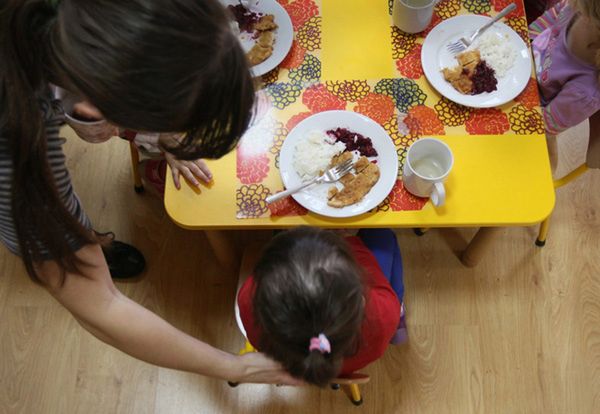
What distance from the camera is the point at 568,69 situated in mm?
1327

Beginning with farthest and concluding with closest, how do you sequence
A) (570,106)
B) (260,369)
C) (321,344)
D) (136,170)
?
(136,170) → (570,106) → (260,369) → (321,344)

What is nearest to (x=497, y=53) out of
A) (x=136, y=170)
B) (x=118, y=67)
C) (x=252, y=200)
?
(x=252, y=200)

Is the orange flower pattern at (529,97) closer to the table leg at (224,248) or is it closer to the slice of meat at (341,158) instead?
the slice of meat at (341,158)

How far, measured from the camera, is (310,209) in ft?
3.69

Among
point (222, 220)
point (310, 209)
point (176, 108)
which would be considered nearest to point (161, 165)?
point (222, 220)

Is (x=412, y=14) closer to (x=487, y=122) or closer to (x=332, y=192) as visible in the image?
(x=487, y=122)

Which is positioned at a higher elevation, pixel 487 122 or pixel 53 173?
pixel 53 173

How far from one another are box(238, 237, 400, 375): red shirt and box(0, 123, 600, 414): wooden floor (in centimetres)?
49

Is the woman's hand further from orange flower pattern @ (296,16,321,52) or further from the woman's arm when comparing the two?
orange flower pattern @ (296,16,321,52)

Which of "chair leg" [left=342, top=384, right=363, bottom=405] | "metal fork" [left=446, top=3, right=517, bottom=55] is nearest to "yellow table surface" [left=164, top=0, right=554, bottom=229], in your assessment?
"metal fork" [left=446, top=3, right=517, bottom=55]

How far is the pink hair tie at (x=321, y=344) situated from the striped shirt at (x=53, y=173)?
1.29ft

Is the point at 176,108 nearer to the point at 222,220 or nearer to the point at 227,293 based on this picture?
the point at 222,220

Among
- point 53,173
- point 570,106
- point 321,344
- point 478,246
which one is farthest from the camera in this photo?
point 478,246

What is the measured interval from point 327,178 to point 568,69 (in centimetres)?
65
